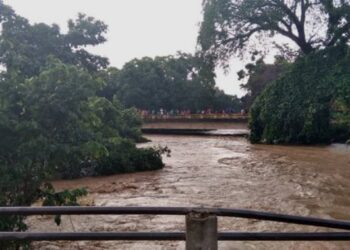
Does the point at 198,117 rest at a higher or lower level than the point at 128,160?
higher

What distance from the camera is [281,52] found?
Result: 87.6 ft

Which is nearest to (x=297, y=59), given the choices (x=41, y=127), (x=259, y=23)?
(x=259, y=23)

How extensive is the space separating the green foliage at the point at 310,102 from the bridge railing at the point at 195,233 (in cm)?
2002

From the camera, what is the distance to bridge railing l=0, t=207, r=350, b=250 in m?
2.11

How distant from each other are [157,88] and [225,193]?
129 ft

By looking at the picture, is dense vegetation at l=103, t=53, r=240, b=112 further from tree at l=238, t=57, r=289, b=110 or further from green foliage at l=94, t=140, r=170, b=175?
green foliage at l=94, t=140, r=170, b=175

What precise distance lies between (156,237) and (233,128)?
36530 millimetres

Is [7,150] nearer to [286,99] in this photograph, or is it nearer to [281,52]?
[286,99]

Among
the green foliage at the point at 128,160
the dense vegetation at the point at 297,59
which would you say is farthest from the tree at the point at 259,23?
the green foliage at the point at 128,160

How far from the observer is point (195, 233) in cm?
210

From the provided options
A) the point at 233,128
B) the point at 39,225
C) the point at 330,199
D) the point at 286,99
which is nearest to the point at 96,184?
the point at 39,225

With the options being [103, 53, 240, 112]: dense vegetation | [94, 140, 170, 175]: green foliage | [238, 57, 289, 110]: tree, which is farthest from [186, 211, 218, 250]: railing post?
[103, 53, 240, 112]: dense vegetation

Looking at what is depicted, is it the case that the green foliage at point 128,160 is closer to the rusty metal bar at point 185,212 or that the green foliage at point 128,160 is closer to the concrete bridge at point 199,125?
the rusty metal bar at point 185,212

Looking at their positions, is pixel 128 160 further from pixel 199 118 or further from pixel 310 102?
pixel 199 118
